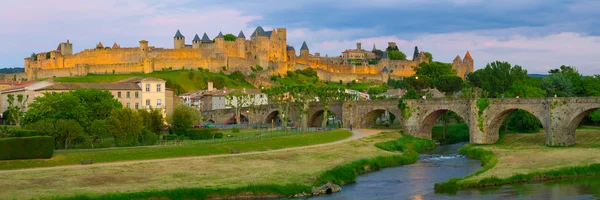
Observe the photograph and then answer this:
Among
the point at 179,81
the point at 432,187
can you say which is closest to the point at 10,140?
the point at 432,187

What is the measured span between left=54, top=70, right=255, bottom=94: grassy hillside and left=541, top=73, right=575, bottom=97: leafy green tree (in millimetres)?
68108

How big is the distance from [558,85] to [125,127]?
59046 mm

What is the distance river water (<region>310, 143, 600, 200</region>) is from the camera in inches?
1558

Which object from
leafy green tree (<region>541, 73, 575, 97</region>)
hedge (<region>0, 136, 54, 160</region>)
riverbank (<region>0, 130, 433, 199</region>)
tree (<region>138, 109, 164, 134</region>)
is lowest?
riverbank (<region>0, 130, 433, 199</region>)

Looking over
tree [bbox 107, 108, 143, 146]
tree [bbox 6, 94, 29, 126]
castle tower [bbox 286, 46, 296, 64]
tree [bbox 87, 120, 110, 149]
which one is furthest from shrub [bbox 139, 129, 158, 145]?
castle tower [bbox 286, 46, 296, 64]

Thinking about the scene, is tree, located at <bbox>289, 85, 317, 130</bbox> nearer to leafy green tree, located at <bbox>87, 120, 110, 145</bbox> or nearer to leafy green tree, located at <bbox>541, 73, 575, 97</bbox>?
leafy green tree, located at <bbox>541, 73, 575, 97</bbox>

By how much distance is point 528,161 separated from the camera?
52469 mm

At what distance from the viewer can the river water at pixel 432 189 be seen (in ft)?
130

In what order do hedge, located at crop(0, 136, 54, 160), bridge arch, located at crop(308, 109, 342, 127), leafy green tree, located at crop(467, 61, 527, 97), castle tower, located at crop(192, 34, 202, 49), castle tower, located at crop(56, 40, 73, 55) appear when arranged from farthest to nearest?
castle tower, located at crop(56, 40, 73, 55) < castle tower, located at crop(192, 34, 202, 49) < leafy green tree, located at crop(467, 61, 527, 97) < bridge arch, located at crop(308, 109, 342, 127) < hedge, located at crop(0, 136, 54, 160)

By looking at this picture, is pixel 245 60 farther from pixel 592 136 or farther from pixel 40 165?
pixel 40 165

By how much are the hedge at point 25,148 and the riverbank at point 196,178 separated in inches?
133

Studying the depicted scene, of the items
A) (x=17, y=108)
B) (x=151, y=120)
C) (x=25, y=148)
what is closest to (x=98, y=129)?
(x=151, y=120)

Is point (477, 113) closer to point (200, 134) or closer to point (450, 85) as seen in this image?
point (200, 134)

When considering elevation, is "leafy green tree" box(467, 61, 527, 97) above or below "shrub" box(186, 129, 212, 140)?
above
